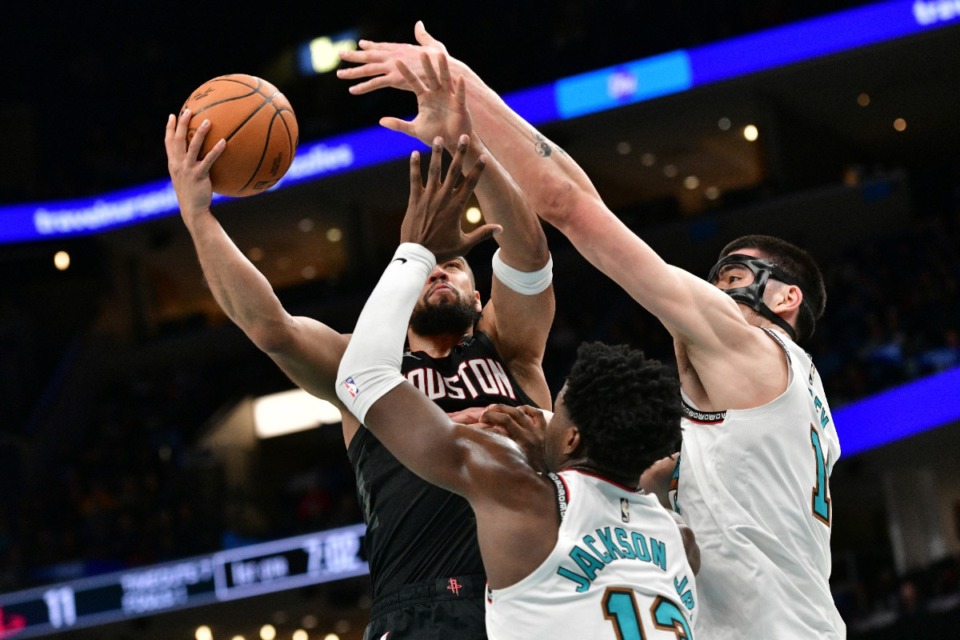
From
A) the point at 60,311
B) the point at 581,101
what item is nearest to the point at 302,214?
the point at 60,311

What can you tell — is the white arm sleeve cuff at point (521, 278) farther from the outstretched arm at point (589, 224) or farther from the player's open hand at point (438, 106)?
the player's open hand at point (438, 106)

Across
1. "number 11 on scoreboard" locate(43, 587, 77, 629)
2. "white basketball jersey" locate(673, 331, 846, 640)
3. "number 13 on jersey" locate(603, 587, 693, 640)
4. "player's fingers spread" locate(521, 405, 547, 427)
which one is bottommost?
"number 13 on jersey" locate(603, 587, 693, 640)

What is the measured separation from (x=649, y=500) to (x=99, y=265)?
86.7ft

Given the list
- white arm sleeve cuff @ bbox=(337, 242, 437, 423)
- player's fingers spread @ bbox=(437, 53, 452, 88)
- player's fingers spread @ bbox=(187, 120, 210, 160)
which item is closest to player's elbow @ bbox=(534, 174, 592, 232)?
player's fingers spread @ bbox=(437, 53, 452, 88)

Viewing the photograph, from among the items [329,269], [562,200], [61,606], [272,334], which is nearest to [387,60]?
[562,200]

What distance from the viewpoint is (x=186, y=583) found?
1862cm

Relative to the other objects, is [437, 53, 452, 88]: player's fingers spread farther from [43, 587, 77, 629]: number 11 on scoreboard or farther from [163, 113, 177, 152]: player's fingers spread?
[43, 587, 77, 629]: number 11 on scoreboard

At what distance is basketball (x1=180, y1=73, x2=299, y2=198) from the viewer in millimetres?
4090

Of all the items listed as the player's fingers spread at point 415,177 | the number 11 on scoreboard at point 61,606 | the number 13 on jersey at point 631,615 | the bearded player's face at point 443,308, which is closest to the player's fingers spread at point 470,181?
the player's fingers spread at point 415,177

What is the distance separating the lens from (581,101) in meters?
21.0

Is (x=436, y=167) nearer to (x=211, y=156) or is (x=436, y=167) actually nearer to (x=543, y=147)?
(x=543, y=147)

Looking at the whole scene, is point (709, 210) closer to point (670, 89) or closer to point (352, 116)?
point (670, 89)

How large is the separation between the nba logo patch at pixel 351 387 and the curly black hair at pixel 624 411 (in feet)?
1.92

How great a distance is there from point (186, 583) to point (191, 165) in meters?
15.8
